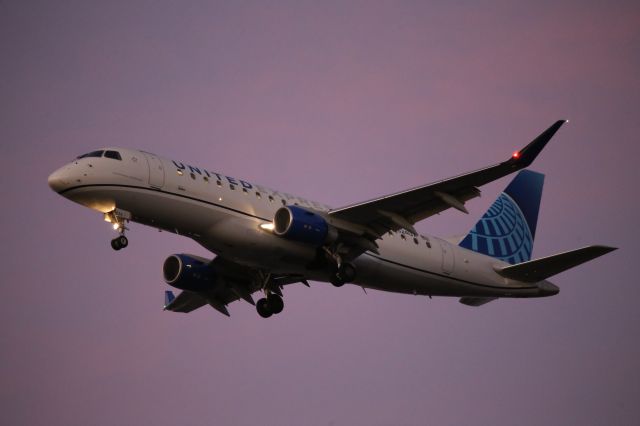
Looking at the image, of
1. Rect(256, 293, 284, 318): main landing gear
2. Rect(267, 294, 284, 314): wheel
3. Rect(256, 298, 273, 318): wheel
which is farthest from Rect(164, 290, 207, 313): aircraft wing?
Rect(267, 294, 284, 314): wheel

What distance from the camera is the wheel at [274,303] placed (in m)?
41.3

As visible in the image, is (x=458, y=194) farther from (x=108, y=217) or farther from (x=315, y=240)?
(x=108, y=217)

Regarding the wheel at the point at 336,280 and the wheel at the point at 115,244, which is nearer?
the wheel at the point at 115,244

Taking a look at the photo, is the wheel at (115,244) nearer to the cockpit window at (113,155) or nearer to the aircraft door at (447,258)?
the cockpit window at (113,155)

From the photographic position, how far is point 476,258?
138ft

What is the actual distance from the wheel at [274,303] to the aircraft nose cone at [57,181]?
10978mm

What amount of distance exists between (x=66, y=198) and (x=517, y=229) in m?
21.8

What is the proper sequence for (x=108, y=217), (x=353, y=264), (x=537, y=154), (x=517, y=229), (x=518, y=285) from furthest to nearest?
1. (x=517, y=229)
2. (x=518, y=285)
3. (x=353, y=264)
4. (x=108, y=217)
5. (x=537, y=154)

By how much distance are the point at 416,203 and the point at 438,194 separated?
1291 mm

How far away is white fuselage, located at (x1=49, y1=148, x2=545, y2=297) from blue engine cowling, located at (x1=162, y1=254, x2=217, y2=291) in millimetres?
4370

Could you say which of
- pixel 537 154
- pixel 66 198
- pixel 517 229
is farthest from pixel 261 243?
pixel 517 229

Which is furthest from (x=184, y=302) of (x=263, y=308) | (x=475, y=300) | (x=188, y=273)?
(x=475, y=300)

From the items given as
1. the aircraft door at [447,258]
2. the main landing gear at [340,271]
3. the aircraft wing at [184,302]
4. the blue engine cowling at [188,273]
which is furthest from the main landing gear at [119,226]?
the aircraft door at [447,258]

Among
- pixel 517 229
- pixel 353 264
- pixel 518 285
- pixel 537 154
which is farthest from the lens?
pixel 517 229
